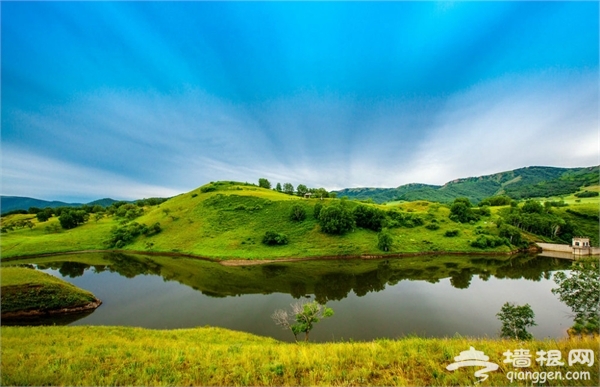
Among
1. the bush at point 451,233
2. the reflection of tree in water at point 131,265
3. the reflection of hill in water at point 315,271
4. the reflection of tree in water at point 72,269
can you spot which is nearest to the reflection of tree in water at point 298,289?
the reflection of hill in water at point 315,271

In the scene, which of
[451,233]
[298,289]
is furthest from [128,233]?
[451,233]

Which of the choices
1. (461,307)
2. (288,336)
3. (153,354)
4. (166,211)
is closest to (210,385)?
(153,354)

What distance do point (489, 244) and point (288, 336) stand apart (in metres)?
74.8

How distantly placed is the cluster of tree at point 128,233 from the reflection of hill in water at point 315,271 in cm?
774

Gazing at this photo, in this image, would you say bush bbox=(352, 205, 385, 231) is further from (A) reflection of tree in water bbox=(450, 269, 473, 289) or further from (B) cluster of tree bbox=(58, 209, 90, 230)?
(B) cluster of tree bbox=(58, 209, 90, 230)

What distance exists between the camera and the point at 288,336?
23656 mm

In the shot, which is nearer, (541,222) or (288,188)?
(541,222)

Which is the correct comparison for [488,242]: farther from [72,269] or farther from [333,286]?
[72,269]

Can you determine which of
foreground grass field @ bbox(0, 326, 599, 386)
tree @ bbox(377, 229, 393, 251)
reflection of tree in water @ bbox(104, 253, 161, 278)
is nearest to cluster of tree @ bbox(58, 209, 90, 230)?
reflection of tree in water @ bbox(104, 253, 161, 278)

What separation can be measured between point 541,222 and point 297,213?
277 feet

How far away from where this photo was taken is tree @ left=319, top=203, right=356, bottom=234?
2840 inches

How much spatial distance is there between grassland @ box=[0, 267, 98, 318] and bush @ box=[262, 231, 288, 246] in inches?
1662

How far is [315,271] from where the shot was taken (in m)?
50.6

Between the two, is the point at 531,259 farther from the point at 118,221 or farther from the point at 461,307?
the point at 118,221
